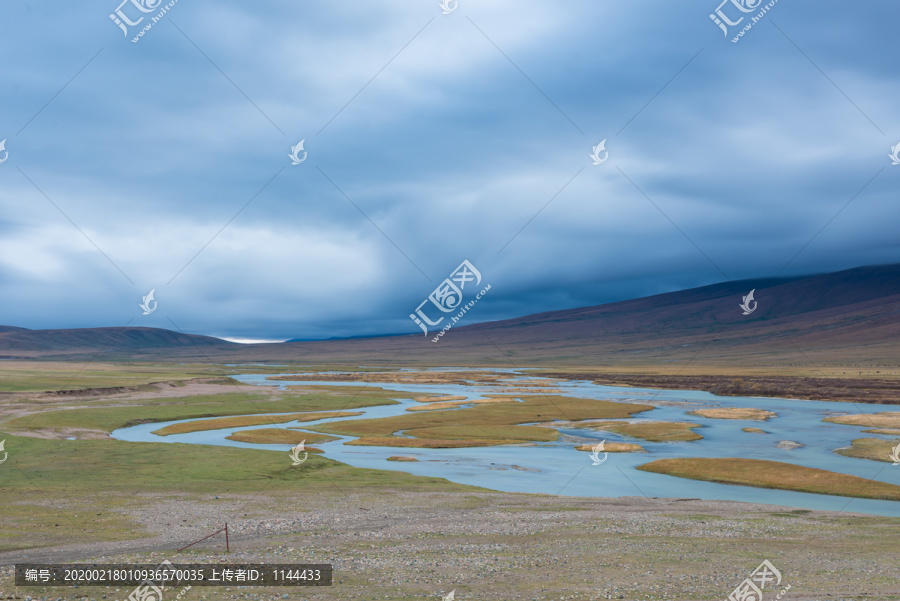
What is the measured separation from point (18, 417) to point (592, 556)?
70.8 metres

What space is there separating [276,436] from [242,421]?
14.7 metres

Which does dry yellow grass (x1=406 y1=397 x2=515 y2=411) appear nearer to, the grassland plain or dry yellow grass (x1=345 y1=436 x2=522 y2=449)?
dry yellow grass (x1=345 y1=436 x2=522 y2=449)

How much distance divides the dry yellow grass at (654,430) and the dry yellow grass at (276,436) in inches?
1217

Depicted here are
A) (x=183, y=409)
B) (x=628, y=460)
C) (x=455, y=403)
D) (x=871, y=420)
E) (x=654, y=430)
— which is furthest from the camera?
(x=455, y=403)

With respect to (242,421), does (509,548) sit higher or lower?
lower

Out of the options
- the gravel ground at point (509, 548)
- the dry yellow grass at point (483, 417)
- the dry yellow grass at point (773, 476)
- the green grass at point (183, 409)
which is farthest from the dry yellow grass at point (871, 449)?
the green grass at point (183, 409)

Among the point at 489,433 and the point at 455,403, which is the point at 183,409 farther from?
the point at 489,433

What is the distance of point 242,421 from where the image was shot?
251ft

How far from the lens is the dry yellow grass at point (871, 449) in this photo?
51812 mm

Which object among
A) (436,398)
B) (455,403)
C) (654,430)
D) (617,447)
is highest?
(436,398)

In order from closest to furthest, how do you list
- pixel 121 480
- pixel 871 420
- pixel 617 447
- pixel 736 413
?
pixel 121 480
pixel 617 447
pixel 871 420
pixel 736 413

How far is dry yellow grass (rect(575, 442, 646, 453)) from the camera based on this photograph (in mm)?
56719

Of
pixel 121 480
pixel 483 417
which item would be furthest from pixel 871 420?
pixel 121 480

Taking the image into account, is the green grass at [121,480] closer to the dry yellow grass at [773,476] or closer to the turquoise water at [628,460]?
the turquoise water at [628,460]
